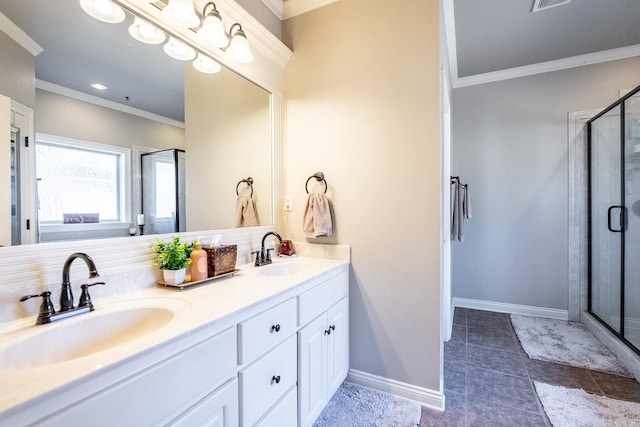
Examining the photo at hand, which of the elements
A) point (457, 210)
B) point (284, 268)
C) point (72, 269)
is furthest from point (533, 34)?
point (72, 269)

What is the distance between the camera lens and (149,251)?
1294mm

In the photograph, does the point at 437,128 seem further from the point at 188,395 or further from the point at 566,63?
the point at 566,63

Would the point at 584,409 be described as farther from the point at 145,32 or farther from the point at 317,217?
the point at 145,32

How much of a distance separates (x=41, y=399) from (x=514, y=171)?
146 inches

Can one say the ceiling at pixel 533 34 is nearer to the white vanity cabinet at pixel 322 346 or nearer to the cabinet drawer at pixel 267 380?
the white vanity cabinet at pixel 322 346

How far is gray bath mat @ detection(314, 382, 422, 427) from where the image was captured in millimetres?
1542

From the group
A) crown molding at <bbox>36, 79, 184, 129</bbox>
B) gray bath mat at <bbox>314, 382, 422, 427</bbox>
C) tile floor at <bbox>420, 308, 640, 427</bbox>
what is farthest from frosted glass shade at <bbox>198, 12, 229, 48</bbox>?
tile floor at <bbox>420, 308, 640, 427</bbox>

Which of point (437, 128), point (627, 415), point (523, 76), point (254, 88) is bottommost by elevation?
point (627, 415)

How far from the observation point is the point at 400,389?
175 cm

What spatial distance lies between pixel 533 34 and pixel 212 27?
2.62m

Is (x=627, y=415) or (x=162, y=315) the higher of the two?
(x=162, y=315)

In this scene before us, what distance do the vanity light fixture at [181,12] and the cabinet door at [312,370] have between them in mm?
1531

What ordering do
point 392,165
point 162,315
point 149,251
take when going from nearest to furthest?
point 162,315 → point 149,251 → point 392,165

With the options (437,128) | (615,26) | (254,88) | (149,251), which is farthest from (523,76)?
(149,251)
